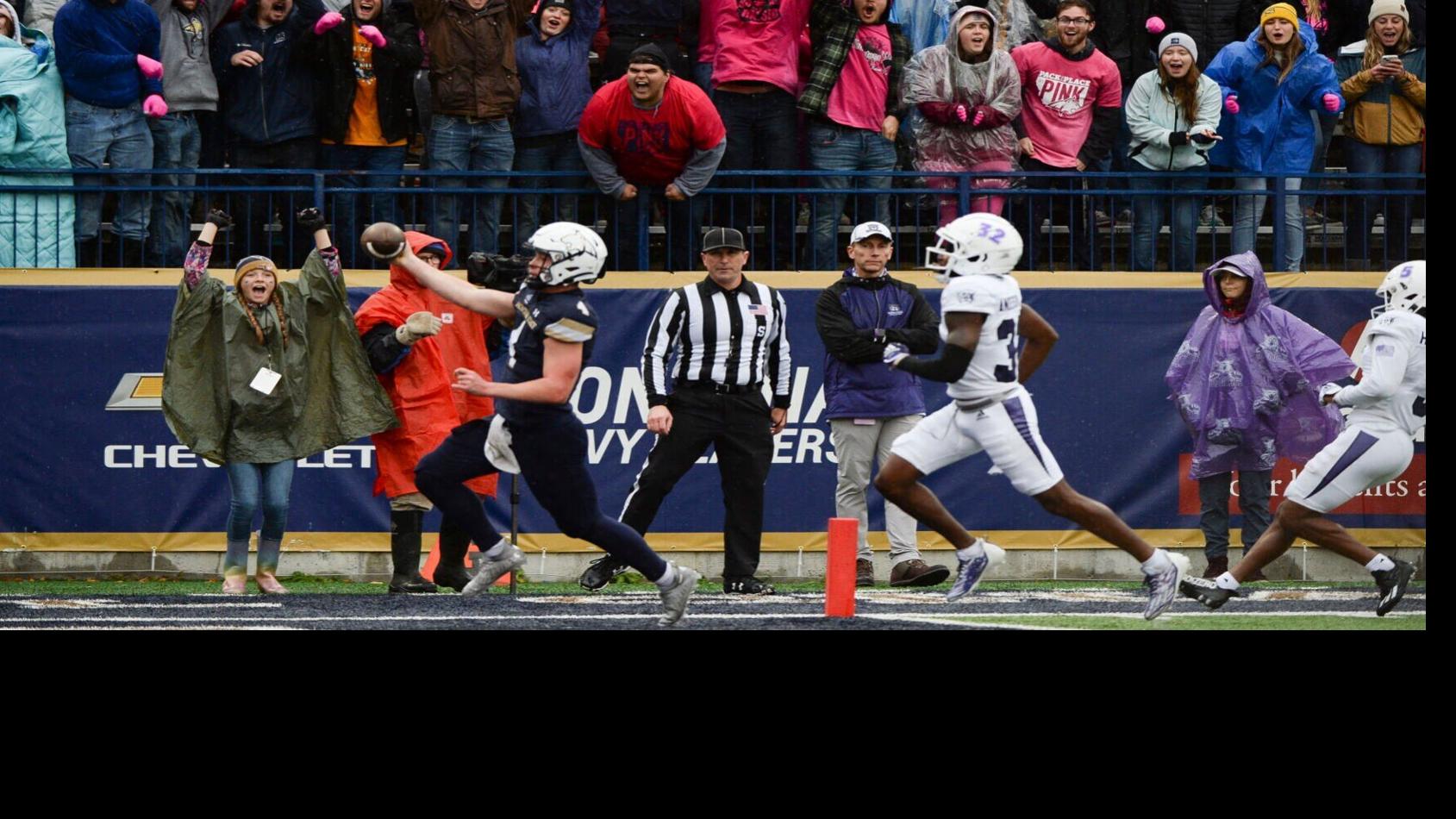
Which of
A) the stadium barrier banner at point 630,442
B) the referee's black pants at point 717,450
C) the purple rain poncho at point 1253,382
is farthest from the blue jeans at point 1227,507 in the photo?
the referee's black pants at point 717,450

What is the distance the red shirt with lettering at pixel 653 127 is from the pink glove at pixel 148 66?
2.58 metres

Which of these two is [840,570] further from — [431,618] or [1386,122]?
[1386,122]

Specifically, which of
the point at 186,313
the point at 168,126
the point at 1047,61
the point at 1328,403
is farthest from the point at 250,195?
the point at 1328,403

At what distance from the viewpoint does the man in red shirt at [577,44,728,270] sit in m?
12.6

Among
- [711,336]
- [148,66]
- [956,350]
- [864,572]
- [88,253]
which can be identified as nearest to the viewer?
[956,350]

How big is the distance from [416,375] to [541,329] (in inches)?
85.8

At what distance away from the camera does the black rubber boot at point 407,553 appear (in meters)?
11.6

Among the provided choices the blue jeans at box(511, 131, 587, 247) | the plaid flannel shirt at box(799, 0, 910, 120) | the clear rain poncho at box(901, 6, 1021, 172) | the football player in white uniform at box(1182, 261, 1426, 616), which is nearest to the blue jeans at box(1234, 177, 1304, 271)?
the clear rain poncho at box(901, 6, 1021, 172)

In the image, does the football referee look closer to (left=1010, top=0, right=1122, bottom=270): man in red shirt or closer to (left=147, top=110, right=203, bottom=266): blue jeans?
(left=1010, top=0, right=1122, bottom=270): man in red shirt

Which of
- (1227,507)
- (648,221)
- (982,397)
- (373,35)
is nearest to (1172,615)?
(982,397)

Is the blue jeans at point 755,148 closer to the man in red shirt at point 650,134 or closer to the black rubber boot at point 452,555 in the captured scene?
the man in red shirt at point 650,134

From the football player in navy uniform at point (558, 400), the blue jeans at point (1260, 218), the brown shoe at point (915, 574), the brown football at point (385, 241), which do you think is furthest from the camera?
the blue jeans at point (1260, 218)

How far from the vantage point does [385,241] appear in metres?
9.89

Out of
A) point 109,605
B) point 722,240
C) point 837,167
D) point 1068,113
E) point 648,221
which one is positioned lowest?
point 109,605
